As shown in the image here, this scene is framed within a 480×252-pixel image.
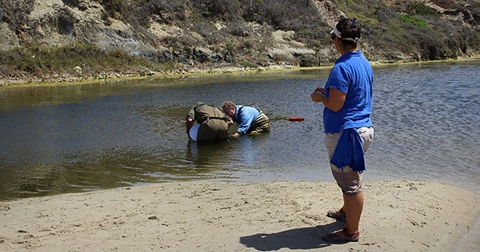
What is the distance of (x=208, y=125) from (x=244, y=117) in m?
1.41

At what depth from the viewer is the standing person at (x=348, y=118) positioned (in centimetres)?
500

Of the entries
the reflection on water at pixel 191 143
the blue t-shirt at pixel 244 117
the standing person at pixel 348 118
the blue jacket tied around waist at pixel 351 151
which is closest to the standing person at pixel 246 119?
the blue t-shirt at pixel 244 117

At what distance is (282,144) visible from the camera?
11.7 metres

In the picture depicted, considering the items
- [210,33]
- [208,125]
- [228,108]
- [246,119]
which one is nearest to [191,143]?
[208,125]

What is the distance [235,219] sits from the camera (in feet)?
19.3

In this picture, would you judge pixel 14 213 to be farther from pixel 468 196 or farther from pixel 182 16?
pixel 182 16

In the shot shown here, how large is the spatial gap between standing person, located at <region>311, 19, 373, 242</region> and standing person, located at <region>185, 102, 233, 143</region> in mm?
6605

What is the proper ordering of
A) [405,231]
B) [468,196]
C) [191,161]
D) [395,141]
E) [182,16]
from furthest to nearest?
[182,16] → [395,141] → [191,161] → [468,196] → [405,231]

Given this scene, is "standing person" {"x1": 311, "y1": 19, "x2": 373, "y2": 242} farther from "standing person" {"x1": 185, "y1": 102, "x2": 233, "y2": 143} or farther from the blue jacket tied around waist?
"standing person" {"x1": 185, "y1": 102, "x2": 233, "y2": 143}

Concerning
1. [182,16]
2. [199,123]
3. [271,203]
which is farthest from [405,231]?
[182,16]

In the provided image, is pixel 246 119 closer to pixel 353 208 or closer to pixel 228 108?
pixel 228 108

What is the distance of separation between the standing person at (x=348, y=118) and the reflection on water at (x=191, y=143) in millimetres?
3396

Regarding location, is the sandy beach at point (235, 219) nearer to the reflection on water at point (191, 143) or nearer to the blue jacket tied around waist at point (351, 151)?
the blue jacket tied around waist at point (351, 151)

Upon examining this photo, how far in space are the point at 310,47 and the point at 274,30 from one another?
2800 mm
